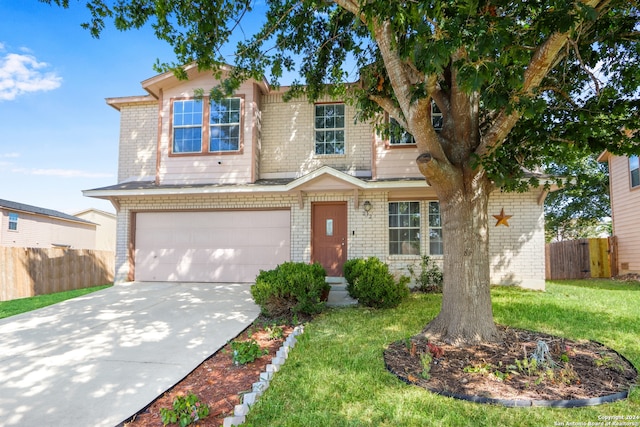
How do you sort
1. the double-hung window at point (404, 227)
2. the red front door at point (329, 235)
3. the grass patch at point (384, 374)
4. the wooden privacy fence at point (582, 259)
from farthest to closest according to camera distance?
the wooden privacy fence at point (582, 259), the red front door at point (329, 235), the double-hung window at point (404, 227), the grass patch at point (384, 374)

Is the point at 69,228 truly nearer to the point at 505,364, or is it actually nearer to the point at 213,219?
the point at 213,219

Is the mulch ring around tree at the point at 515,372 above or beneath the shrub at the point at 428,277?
beneath

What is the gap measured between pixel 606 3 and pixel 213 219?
9554 mm

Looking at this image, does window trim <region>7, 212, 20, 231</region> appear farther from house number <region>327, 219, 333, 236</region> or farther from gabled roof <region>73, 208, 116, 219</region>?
house number <region>327, 219, 333, 236</region>

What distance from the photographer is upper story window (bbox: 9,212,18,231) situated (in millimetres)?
17734

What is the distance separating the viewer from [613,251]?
1390cm

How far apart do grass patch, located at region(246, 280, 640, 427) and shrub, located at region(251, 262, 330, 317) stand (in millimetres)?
Answer: 383

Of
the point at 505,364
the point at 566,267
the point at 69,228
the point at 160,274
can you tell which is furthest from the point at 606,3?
the point at 69,228

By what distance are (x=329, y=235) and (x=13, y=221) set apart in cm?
1740

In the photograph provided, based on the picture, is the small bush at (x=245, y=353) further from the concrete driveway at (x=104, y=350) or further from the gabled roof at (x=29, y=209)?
the gabled roof at (x=29, y=209)

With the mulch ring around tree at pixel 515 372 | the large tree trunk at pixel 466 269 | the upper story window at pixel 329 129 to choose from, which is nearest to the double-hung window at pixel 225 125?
the upper story window at pixel 329 129

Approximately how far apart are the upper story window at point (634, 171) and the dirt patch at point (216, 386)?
14.7 meters

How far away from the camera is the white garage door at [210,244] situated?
1041cm

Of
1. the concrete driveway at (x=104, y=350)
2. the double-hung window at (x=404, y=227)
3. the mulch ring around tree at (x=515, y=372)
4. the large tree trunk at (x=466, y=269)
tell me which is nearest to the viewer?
the mulch ring around tree at (x=515, y=372)
